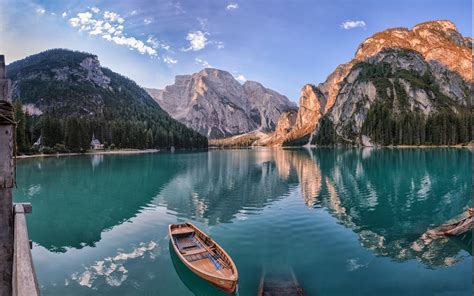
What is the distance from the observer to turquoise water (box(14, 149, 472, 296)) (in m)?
19.3

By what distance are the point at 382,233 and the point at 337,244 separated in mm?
5956

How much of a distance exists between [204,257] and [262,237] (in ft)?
30.4

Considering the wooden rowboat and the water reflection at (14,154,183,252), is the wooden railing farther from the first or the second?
the water reflection at (14,154,183,252)

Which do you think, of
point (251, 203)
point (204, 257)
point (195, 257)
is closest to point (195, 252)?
point (195, 257)

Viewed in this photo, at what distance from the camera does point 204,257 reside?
20.2 metres

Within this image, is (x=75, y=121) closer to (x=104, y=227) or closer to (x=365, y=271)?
(x=104, y=227)

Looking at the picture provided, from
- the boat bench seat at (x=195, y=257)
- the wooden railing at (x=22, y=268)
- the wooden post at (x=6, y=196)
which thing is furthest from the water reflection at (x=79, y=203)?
the wooden railing at (x=22, y=268)

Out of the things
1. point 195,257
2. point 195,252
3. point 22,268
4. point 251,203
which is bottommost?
point 251,203

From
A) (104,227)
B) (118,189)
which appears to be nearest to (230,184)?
(118,189)

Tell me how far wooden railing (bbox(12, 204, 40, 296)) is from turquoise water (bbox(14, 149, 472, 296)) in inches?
540

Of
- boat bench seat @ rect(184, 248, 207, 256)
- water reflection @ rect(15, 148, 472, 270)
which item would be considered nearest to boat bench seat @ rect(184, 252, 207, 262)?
boat bench seat @ rect(184, 248, 207, 256)

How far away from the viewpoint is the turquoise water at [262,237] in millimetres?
19312

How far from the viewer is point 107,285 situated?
18875mm

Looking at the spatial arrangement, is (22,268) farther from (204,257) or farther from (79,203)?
(79,203)
